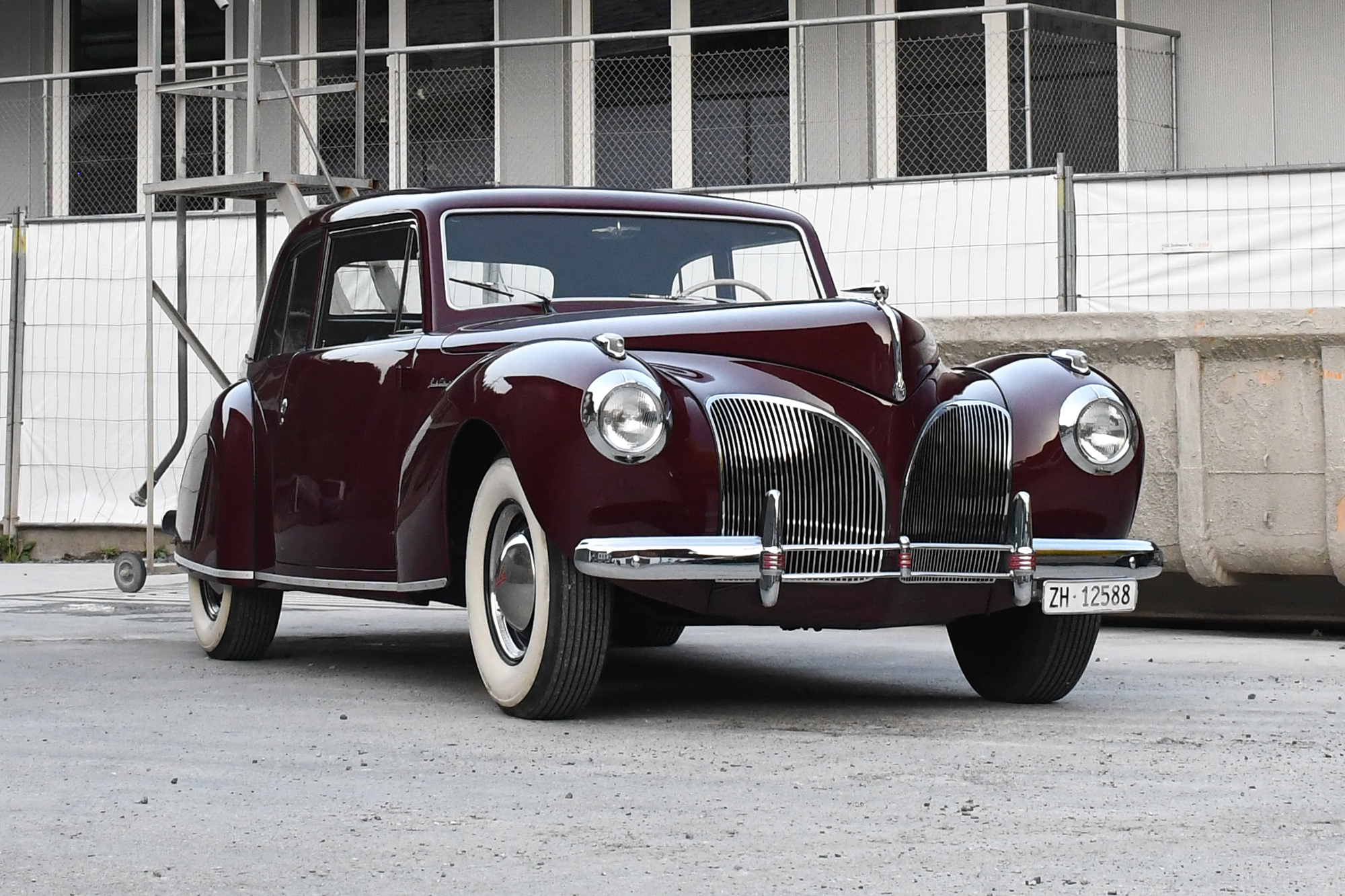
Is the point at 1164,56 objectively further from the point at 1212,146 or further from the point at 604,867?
the point at 604,867

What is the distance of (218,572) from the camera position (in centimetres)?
748

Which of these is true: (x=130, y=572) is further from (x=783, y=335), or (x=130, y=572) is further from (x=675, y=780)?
(x=675, y=780)

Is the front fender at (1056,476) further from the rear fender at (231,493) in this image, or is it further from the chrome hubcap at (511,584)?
the rear fender at (231,493)

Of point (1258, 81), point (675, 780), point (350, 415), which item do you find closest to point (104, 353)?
point (350, 415)

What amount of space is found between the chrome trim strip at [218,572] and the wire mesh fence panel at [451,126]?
11356 mm

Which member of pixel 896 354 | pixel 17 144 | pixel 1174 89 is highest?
pixel 17 144

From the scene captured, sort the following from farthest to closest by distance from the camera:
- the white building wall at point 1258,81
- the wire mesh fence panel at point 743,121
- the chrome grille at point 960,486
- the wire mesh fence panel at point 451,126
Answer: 1. the wire mesh fence panel at point 451,126
2. the wire mesh fence panel at point 743,121
3. the white building wall at point 1258,81
4. the chrome grille at point 960,486

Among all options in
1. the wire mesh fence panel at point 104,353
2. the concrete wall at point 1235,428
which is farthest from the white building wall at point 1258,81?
the concrete wall at point 1235,428

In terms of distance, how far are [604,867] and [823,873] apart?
0.42 meters

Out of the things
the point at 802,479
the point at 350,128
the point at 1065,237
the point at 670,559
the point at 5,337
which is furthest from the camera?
the point at 350,128

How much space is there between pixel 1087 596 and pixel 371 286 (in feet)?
9.47

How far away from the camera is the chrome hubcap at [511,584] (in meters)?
5.75

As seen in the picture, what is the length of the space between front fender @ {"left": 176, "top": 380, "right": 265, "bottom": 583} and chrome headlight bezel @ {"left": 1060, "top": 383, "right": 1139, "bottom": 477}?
301cm

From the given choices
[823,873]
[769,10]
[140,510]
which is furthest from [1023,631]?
[769,10]
